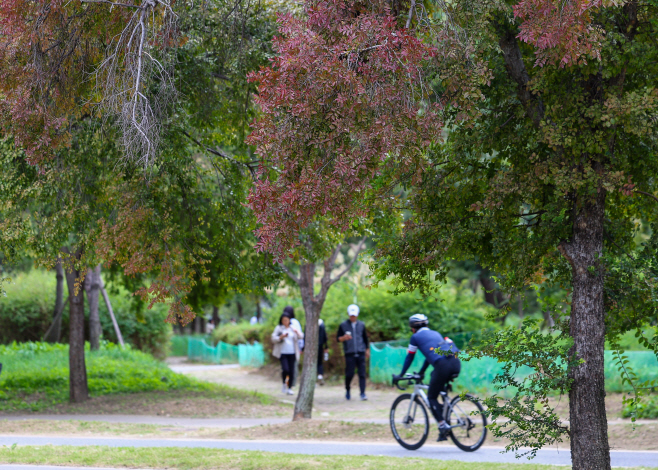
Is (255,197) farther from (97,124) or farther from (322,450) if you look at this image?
(322,450)

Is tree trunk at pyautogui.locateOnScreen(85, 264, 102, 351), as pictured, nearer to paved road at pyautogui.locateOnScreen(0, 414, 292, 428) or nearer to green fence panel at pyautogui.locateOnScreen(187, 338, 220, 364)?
paved road at pyautogui.locateOnScreen(0, 414, 292, 428)

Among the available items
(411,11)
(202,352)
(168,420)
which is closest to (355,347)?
(168,420)

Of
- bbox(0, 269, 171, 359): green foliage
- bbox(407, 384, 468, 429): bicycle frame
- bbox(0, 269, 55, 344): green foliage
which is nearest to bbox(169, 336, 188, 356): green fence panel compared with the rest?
bbox(0, 269, 171, 359): green foliage

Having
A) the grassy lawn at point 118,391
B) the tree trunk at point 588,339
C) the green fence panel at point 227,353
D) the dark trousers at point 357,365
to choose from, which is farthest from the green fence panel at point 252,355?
the tree trunk at point 588,339

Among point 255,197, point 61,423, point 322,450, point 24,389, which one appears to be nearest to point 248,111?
point 255,197

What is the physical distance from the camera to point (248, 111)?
8.89 meters

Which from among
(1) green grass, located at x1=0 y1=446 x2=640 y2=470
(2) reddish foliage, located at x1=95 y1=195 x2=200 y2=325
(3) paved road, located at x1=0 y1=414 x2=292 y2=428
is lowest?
(3) paved road, located at x1=0 y1=414 x2=292 y2=428

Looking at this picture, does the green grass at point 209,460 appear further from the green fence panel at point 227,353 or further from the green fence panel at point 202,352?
the green fence panel at point 202,352

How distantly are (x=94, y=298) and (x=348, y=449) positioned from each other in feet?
39.8

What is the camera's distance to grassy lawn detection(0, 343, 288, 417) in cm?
1396

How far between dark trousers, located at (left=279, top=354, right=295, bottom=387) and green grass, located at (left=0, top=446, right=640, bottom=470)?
7.58 metres

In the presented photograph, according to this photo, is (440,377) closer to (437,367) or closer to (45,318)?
(437,367)

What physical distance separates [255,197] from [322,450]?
5165 mm

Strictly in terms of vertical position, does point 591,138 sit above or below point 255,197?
above
